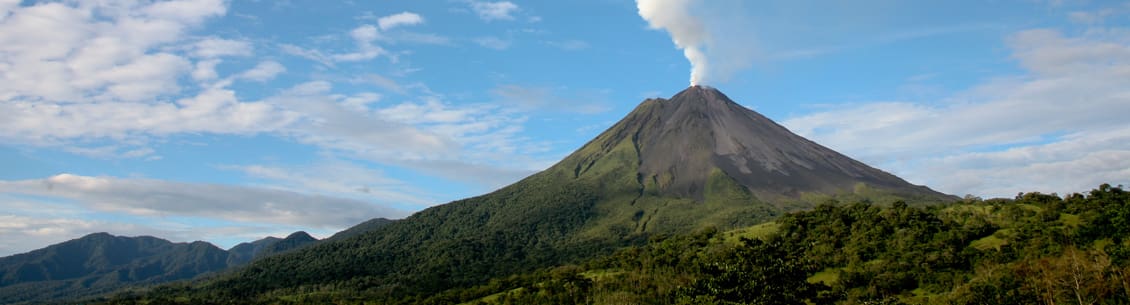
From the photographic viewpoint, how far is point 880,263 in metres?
86.1

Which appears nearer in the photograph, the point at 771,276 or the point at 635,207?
the point at 771,276

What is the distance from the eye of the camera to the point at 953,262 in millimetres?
82125

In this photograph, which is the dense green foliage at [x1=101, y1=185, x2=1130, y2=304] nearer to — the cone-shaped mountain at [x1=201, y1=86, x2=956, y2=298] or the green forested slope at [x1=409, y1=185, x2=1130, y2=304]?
the green forested slope at [x1=409, y1=185, x2=1130, y2=304]

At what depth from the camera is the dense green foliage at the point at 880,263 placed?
44938 mm

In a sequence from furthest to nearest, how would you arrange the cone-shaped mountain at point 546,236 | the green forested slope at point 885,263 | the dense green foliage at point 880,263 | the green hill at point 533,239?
the cone-shaped mountain at point 546,236 → the green hill at point 533,239 → the dense green foliage at point 880,263 → the green forested slope at point 885,263

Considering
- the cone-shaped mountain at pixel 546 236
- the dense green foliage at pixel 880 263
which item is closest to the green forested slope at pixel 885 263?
the dense green foliage at pixel 880 263

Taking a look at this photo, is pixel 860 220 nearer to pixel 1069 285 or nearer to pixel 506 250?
pixel 1069 285

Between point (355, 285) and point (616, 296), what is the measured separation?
84308 millimetres

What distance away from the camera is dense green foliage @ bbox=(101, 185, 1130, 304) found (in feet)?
147

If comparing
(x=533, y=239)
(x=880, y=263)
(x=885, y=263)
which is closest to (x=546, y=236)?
(x=533, y=239)

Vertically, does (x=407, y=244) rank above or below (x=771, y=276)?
above

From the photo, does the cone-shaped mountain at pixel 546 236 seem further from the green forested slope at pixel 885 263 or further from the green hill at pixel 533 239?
the green forested slope at pixel 885 263

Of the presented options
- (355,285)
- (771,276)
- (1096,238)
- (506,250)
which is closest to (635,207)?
(506,250)

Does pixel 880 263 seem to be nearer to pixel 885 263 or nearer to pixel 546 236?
pixel 885 263
